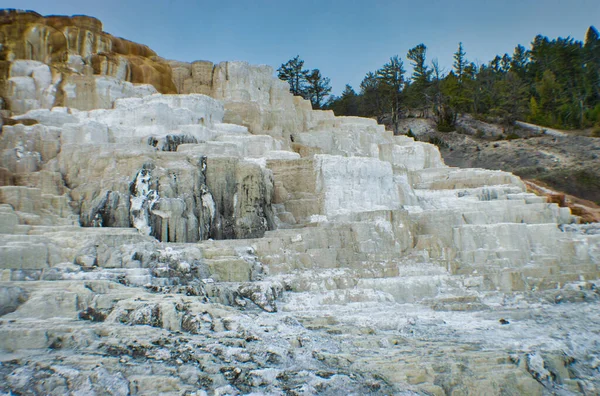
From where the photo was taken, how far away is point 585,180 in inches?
1272

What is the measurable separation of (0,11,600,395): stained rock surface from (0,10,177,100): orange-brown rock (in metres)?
0.30

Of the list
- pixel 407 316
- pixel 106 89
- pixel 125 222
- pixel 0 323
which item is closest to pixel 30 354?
pixel 0 323

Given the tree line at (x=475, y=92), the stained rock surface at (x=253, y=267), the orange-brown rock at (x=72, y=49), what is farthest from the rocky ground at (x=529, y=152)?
the orange-brown rock at (x=72, y=49)

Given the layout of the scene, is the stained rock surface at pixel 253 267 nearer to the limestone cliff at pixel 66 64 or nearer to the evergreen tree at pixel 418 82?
the limestone cliff at pixel 66 64

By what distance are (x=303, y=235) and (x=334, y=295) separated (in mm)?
2594

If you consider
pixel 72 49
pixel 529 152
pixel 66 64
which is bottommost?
pixel 529 152

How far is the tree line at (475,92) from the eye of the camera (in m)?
43.5

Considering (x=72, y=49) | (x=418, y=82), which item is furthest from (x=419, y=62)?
(x=72, y=49)

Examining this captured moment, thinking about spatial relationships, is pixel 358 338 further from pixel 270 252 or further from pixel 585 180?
pixel 585 180

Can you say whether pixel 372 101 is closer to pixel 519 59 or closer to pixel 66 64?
pixel 519 59

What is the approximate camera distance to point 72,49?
95.6ft

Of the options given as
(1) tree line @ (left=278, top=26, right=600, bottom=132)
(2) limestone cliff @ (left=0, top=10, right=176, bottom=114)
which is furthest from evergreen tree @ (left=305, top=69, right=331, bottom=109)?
(2) limestone cliff @ (left=0, top=10, right=176, bottom=114)

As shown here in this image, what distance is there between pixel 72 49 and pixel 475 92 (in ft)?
107

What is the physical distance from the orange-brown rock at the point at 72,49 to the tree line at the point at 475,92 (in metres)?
16.1
